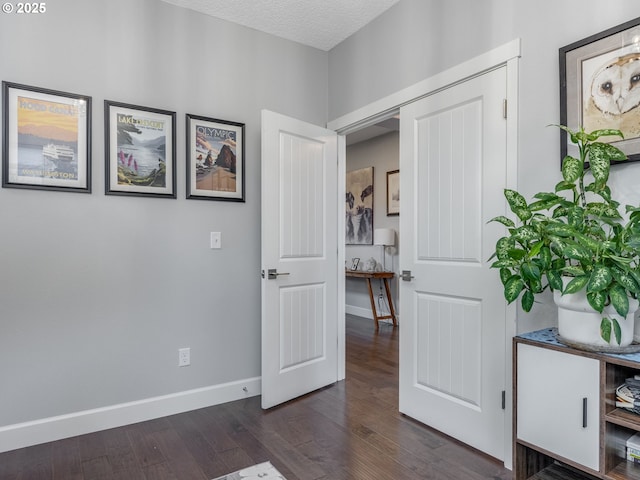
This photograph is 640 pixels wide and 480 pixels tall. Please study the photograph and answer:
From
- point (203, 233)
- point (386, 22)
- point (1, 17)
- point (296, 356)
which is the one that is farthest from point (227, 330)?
point (386, 22)

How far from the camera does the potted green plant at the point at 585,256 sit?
4.26 ft

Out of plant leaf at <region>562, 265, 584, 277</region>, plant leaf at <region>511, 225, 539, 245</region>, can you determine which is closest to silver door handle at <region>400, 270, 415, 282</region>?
plant leaf at <region>511, 225, 539, 245</region>

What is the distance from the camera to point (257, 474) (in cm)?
193

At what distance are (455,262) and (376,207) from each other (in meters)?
3.66

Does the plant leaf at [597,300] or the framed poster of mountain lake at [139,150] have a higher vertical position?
the framed poster of mountain lake at [139,150]

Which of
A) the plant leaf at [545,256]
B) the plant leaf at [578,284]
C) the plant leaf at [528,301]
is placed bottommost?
the plant leaf at [528,301]

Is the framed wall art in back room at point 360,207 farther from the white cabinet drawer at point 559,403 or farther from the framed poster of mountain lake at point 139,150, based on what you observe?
the white cabinet drawer at point 559,403

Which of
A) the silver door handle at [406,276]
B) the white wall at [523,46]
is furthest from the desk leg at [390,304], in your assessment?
the white wall at [523,46]

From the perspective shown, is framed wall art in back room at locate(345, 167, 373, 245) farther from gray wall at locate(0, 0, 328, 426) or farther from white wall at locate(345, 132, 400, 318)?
gray wall at locate(0, 0, 328, 426)

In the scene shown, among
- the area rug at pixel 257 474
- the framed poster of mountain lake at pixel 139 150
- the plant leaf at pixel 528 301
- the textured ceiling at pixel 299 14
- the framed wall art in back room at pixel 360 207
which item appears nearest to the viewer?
the plant leaf at pixel 528 301

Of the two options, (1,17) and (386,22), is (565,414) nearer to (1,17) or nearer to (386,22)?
(386,22)

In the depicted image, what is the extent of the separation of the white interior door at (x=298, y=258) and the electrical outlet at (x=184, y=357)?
1.73 feet

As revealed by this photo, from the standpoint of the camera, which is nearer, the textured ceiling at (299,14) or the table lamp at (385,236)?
the textured ceiling at (299,14)

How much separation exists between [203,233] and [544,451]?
7.52 ft
